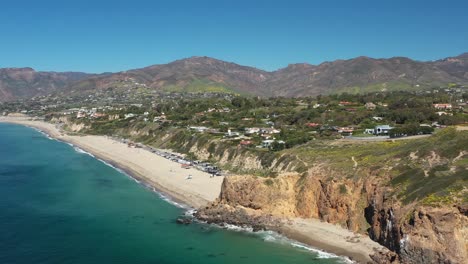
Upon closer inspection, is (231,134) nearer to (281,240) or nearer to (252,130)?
(252,130)

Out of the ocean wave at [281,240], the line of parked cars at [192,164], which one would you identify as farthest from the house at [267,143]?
the ocean wave at [281,240]

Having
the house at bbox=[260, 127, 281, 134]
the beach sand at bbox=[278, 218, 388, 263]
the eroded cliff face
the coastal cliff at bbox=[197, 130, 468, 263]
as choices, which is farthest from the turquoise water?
the house at bbox=[260, 127, 281, 134]

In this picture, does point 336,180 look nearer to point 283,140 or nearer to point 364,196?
point 364,196

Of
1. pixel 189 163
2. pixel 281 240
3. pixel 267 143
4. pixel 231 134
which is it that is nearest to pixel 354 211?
pixel 281 240

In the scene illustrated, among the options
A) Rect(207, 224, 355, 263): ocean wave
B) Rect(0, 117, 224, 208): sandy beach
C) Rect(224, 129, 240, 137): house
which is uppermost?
Rect(224, 129, 240, 137): house

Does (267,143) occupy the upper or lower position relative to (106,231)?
upper

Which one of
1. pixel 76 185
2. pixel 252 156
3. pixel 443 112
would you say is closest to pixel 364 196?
pixel 252 156

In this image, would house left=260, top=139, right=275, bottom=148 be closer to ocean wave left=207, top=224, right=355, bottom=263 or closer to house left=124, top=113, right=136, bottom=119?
ocean wave left=207, top=224, right=355, bottom=263
